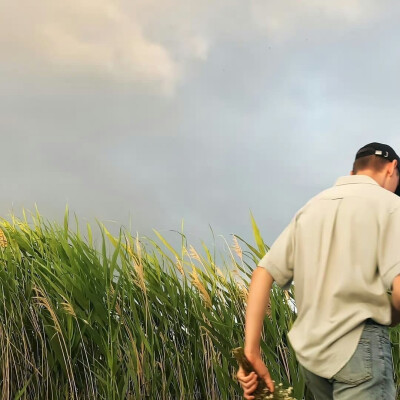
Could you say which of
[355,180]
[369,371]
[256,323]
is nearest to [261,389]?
[256,323]

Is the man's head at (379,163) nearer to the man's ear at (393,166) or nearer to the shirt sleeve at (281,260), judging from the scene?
the man's ear at (393,166)

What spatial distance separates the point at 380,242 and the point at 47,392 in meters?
2.89

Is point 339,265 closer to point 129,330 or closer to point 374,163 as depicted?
point 374,163

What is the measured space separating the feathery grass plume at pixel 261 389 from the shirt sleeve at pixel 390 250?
0.46 metres

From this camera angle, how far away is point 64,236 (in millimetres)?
4566

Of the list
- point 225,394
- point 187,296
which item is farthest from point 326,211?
point 187,296

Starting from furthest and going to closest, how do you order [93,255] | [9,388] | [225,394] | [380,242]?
1. [93,255]
2. [9,388]
3. [225,394]
4. [380,242]

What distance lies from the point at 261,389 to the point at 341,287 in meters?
0.40

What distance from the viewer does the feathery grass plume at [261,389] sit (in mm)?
1659

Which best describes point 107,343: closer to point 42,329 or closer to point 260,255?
point 42,329

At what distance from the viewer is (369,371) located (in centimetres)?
180

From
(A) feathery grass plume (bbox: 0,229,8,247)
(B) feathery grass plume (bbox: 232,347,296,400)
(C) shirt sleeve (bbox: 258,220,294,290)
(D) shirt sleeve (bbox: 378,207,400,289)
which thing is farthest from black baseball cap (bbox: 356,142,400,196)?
(A) feathery grass plume (bbox: 0,229,8,247)

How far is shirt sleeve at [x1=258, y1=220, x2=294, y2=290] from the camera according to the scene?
203 cm

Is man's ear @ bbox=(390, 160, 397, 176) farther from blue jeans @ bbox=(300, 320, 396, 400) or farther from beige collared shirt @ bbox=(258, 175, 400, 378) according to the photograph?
blue jeans @ bbox=(300, 320, 396, 400)
